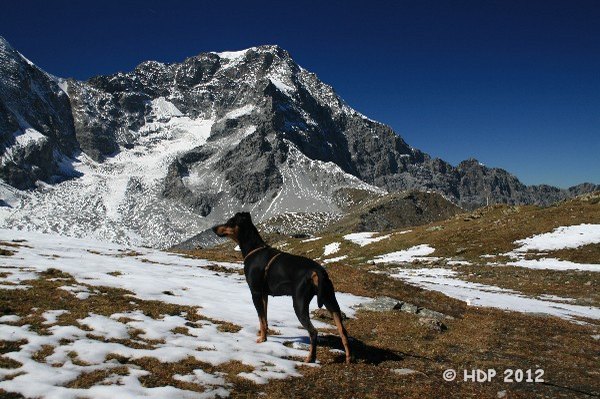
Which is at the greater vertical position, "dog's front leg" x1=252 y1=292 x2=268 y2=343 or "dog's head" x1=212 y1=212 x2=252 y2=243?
"dog's head" x1=212 y1=212 x2=252 y2=243

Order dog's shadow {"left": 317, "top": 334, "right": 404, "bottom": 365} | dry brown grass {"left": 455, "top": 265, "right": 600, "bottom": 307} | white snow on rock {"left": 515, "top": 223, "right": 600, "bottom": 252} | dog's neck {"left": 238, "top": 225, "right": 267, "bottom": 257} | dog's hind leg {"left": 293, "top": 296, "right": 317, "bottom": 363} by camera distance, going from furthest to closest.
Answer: white snow on rock {"left": 515, "top": 223, "right": 600, "bottom": 252}
dry brown grass {"left": 455, "top": 265, "right": 600, "bottom": 307}
dog's neck {"left": 238, "top": 225, "right": 267, "bottom": 257}
dog's shadow {"left": 317, "top": 334, "right": 404, "bottom": 365}
dog's hind leg {"left": 293, "top": 296, "right": 317, "bottom": 363}

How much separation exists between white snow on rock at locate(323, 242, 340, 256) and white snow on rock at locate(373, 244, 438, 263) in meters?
16.9

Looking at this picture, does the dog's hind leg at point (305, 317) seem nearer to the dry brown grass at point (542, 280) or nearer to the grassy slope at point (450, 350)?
the grassy slope at point (450, 350)

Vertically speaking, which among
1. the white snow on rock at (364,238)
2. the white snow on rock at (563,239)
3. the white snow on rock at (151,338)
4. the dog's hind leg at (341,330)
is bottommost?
the white snow on rock at (151,338)

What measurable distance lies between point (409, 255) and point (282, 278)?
180 ft

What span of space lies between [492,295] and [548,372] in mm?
20892

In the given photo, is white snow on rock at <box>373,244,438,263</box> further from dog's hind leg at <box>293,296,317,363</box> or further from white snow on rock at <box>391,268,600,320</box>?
dog's hind leg at <box>293,296,317,363</box>

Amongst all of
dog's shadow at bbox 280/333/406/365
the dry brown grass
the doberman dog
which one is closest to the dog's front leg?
the doberman dog

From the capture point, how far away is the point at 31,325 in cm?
1208

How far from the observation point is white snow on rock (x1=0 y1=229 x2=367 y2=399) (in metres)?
8.87

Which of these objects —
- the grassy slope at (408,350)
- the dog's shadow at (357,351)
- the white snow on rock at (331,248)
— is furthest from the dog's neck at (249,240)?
the white snow on rock at (331,248)

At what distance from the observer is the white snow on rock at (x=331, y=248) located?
278 feet

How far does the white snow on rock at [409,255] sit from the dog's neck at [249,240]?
1953 inches

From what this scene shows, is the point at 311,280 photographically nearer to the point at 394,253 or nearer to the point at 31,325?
the point at 31,325
